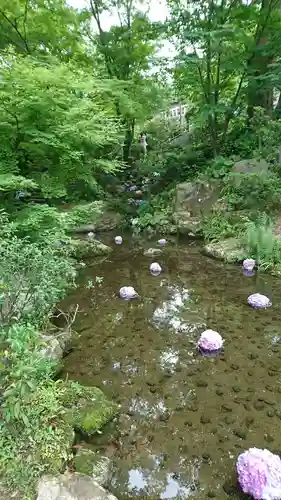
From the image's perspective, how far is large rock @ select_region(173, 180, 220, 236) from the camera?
8.88 meters

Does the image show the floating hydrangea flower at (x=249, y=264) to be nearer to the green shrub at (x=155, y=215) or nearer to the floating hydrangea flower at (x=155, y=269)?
the floating hydrangea flower at (x=155, y=269)

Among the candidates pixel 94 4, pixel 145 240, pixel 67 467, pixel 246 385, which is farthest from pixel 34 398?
pixel 94 4

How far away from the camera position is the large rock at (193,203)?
888 cm

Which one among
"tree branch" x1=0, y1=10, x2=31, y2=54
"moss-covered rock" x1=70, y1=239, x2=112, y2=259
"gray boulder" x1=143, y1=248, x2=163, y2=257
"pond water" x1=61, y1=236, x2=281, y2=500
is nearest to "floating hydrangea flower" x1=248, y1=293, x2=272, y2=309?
"pond water" x1=61, y1=236, x2=281, y2=500

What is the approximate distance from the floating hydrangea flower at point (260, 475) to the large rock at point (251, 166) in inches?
288

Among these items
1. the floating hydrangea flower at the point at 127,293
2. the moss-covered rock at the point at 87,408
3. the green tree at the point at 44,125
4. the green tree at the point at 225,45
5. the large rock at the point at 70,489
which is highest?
the green tree at the point at 225,45

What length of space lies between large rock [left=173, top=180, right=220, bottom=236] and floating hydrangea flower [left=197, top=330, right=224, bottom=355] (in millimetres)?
5022

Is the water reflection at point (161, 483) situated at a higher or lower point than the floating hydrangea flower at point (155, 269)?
higher

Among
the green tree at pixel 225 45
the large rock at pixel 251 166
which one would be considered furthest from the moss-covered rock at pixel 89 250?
the green tree at pixel 225 45

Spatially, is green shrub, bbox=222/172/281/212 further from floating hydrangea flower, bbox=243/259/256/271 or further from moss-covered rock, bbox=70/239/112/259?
moss-covered rock, bbox=70/239/112/259

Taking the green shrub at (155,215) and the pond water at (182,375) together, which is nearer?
the pond water at (182,375)

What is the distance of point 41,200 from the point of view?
5.86m

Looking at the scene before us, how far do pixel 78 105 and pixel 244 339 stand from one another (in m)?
3.94

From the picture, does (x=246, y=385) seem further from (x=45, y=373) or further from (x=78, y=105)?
(x=78, y=105)
